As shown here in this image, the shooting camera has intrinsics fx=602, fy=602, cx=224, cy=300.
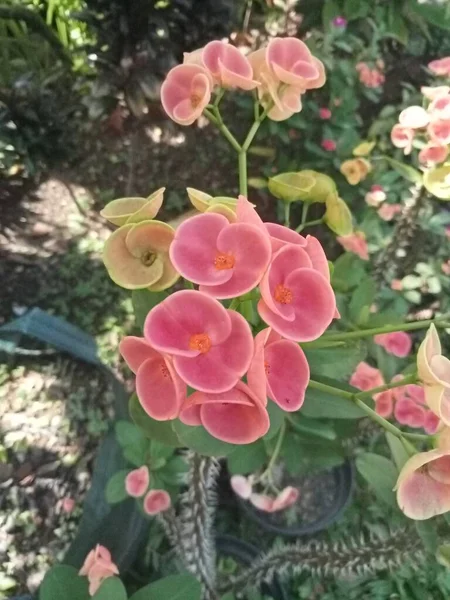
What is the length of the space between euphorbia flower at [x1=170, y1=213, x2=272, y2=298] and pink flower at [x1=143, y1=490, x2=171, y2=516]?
20.8 inches

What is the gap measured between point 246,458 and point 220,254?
0.44m

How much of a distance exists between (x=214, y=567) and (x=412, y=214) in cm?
72

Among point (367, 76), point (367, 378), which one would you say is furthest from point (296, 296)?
point (367, 76)

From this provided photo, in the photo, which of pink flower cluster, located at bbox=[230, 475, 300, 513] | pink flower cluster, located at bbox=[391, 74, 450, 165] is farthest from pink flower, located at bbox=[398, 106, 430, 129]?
pink flower cluster, located at bbox=[230, 475, 300, 513]

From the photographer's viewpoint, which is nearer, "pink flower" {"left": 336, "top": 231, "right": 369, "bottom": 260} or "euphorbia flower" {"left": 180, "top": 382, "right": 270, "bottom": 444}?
"euphorbia flower" {"left": 180, "top": 382, "right": 270, "bottom": 444}

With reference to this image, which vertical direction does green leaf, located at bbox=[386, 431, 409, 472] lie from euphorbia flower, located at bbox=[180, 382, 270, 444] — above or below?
below

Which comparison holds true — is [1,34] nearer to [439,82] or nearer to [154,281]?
[439,82]

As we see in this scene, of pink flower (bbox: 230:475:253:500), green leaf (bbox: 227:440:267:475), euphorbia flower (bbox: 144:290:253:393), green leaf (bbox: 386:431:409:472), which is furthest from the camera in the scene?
pink flower (bbox: 230:475:253:500)

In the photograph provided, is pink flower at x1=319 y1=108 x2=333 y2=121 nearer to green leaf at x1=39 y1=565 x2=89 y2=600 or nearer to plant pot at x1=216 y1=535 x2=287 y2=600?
plant pot at x1=216 y1=535 x2=287 y2=600

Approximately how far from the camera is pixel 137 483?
2.89 feet

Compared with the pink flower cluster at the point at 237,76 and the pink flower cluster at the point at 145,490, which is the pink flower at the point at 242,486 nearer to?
the pink flower cluster at the point at 145,490

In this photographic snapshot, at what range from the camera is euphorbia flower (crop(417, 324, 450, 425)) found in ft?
1.56

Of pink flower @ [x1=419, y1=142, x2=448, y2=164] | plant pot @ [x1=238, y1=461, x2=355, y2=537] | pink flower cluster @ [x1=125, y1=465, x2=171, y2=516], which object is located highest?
pink flower @ [x1=419, y1=142, x2=448, y2=164]

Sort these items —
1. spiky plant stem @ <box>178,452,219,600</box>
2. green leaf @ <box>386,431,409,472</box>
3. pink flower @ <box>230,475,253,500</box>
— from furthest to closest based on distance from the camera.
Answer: pink flower @ <box>230,475,253,500</box> → spiky plant stem @ <box>178,452,219,600</box> → green leaf @ <box>386,431,409,472</box>
